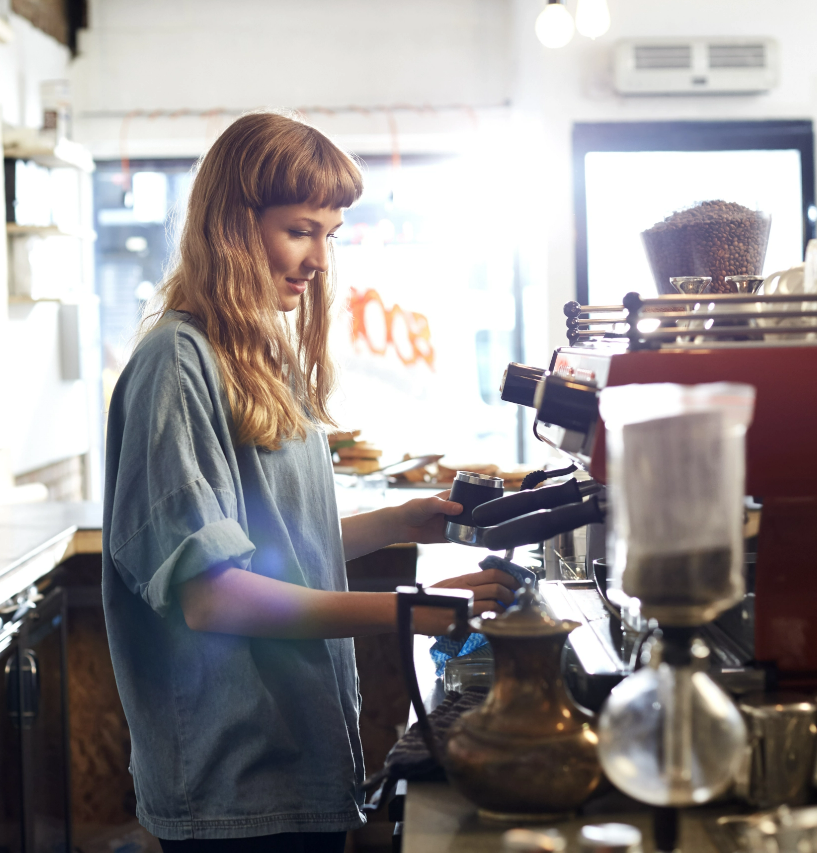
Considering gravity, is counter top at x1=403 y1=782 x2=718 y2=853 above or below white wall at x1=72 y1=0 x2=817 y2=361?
below

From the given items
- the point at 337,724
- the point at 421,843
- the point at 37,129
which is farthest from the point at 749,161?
the point at 421,843

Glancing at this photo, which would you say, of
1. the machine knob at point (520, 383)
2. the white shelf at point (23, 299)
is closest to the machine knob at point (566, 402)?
the machine knob at point (520, 383)

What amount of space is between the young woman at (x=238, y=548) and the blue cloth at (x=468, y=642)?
16 mm

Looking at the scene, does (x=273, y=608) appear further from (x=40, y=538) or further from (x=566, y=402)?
(x=40, y=538)

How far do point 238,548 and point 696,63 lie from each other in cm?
349

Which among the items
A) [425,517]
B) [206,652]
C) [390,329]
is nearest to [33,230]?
[390,329]

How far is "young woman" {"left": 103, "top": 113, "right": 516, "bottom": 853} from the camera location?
1.05m

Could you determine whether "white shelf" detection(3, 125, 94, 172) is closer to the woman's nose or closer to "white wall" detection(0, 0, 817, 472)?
"white wall" detection(0, 0, 817, 472)

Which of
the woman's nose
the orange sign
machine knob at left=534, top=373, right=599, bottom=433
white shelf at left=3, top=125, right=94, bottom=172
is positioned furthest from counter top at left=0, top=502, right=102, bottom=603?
the orange sign

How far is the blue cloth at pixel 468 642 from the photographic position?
1084 mm

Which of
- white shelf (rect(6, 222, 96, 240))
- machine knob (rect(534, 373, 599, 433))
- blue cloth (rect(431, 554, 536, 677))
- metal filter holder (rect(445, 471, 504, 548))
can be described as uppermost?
white shelf (rect(6, 222, 96, 240))

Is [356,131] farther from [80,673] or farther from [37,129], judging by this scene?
[80,673]

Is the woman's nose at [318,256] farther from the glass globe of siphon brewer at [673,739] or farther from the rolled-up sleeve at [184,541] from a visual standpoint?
the glass globe of siphon brewer at [673,739]

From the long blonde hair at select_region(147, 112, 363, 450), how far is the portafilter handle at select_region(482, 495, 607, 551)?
0.35 metres
